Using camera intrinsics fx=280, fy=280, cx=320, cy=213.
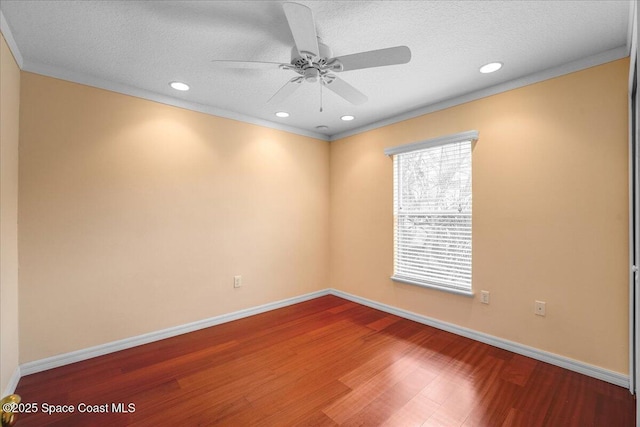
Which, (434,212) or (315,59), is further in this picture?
(434,212)

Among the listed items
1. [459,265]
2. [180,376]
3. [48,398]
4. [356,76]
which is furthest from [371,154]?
[48,398]

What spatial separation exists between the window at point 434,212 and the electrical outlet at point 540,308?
22.2 inches

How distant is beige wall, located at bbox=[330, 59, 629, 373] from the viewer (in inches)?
83.0

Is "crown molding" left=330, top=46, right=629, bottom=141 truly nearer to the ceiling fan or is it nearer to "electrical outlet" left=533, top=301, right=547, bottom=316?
the ceiling fan

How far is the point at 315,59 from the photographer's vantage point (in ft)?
6.04

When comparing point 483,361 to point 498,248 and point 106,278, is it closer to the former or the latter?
point 498,248

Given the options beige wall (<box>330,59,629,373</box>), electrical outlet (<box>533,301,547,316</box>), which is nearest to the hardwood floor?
beige wall (<box>330,59,629,373</box>)

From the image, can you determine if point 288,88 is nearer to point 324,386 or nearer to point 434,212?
point 434,212

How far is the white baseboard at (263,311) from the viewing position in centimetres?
215

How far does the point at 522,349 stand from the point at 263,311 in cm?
279

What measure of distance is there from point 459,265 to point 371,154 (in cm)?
180

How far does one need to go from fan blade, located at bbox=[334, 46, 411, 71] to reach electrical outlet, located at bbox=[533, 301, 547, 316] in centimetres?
231

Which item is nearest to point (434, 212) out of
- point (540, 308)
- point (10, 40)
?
point (540, 308)

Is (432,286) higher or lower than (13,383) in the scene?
higher
